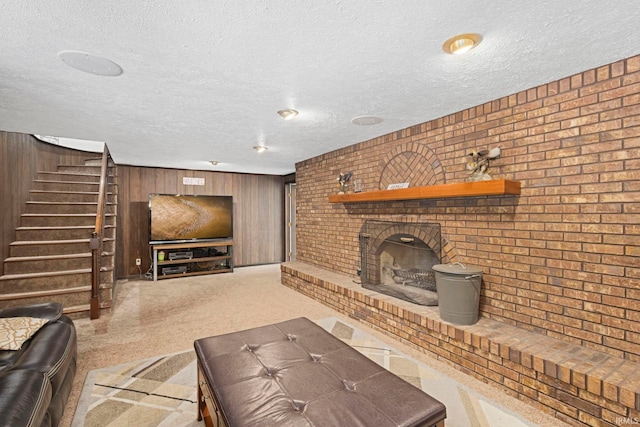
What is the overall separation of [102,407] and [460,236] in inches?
119

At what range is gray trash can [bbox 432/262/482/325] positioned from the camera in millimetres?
2455

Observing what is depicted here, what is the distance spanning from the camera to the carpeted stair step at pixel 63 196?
439 centimetres

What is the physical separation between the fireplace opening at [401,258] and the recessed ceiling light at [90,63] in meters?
2.93

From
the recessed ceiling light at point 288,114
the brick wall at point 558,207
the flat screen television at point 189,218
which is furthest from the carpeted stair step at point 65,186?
the brick wall at point 558,207

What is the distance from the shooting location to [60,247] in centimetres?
387

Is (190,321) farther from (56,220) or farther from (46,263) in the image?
(56,220)

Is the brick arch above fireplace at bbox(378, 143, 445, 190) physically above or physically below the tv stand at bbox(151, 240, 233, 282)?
above

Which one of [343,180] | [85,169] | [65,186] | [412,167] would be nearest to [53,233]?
[65,186]

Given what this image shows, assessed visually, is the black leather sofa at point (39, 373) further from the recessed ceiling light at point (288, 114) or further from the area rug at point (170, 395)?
the recessed ceiling light at point (288, 114)

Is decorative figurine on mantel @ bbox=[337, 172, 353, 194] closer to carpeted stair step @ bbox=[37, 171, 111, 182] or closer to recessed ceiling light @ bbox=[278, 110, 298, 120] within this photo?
recessed ceiling light @ bbox=[278, 110, 298, 120]

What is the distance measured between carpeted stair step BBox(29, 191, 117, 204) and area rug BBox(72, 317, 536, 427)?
131 inches

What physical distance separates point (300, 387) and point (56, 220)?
15.1ft

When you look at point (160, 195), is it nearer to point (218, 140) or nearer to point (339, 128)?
point (218, 140)

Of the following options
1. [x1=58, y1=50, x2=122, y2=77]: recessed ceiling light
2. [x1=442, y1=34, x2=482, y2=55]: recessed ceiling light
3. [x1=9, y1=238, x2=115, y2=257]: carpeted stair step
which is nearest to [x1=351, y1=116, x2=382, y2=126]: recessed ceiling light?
[x1=442, y1=34, x2=482, y2=55]: recessed ceiling light
